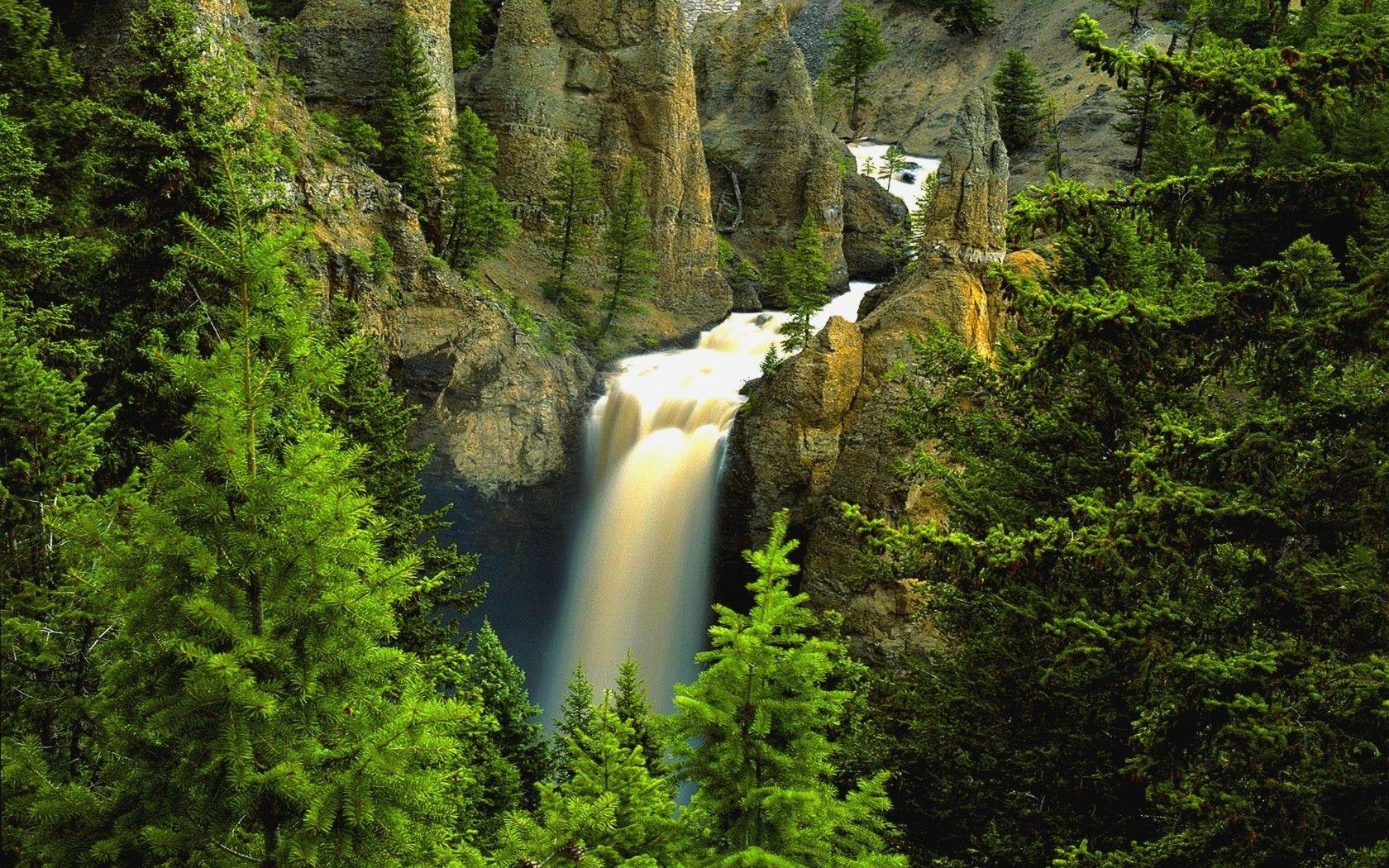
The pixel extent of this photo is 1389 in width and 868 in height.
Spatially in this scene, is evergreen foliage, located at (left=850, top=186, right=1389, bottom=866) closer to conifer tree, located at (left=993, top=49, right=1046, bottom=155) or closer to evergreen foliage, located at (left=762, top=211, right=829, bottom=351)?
evergreen foliage, located at (left=762, top=211, right=829, bottom=351)

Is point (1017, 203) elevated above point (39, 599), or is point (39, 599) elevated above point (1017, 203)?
point (1017, 203)

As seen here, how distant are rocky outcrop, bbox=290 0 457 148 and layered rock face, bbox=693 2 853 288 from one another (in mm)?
16629

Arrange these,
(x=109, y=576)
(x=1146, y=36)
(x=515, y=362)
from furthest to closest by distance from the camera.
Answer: (x=1146, y=36) → (x=515, y=362) → (x=109, y=576)

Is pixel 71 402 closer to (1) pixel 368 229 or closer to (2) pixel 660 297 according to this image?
(1) pixel 368 229

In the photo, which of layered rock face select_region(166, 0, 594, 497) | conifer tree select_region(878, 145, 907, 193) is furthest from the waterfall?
conifer tree select_region(878, 145, 907, 193)

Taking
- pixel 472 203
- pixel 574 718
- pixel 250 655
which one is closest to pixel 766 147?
pixel 472 203

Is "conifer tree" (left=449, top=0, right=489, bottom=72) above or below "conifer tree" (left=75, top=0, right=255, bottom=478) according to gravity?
above

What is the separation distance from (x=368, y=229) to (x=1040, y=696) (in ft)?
79.6

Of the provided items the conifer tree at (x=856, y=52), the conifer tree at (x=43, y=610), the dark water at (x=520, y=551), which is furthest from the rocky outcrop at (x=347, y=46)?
the conifer tree at (x=856, y=52)

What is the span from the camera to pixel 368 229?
28.0 metres

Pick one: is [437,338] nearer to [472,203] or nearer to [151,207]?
[472,203]

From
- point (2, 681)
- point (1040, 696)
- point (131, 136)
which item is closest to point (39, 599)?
point (2, 681)

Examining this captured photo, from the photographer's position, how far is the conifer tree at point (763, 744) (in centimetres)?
589

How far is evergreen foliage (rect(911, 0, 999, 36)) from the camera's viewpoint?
65812 millimetres
